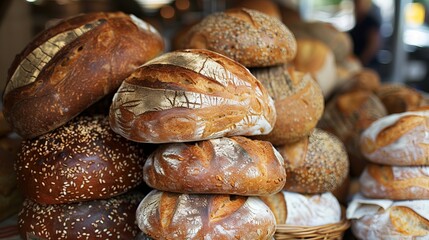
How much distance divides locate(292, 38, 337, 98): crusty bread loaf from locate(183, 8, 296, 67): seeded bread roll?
1146 mm

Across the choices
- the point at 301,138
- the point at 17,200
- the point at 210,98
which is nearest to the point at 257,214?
the point at 210,98

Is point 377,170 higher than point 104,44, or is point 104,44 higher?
point 104,44

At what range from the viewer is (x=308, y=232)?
186cm

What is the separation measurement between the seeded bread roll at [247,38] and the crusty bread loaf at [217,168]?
0.42 meters

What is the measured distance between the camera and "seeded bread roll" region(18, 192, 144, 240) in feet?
5.57

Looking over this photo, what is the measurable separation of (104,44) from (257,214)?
0.76 m

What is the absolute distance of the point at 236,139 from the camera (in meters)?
1.54

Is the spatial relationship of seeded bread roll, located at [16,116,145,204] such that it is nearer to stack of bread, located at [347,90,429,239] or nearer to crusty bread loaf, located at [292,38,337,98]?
stack of bread, located at [347,90,429,239]

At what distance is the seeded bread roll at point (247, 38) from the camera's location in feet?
6.01

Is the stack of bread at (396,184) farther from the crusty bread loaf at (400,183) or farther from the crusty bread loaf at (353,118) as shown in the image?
the crusty bread loaf at (353,118)

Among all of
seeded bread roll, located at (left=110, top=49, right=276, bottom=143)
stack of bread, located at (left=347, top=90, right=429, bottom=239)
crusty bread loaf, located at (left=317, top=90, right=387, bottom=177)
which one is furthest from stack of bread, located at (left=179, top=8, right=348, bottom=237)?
crusty bread loaf, located at (left=317, top=90, right=387, bottom=177)

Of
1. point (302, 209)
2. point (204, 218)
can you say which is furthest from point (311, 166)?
point (204, 218)

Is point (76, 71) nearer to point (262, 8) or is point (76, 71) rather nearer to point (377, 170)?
point (377, 170)

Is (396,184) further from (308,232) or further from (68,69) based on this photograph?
(68,69)
